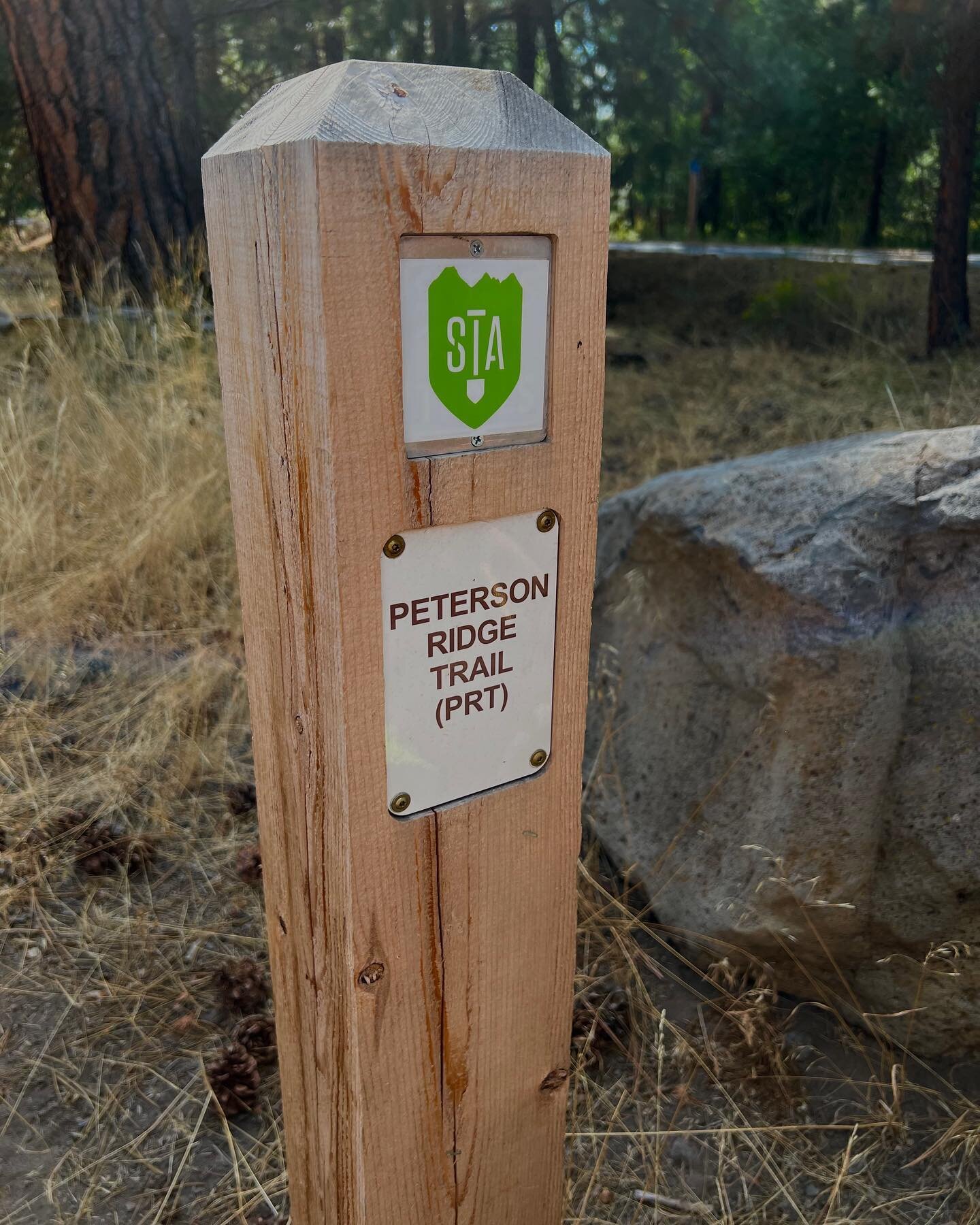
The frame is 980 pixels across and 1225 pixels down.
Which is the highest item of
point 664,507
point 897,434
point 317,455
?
point 317,455

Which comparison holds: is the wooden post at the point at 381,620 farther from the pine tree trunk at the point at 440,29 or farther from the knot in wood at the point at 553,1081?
the pine tree trunk at the point at 440,29

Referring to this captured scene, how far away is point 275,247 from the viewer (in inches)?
32.1

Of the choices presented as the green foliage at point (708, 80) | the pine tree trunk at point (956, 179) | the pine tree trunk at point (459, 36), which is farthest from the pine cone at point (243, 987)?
the pine tree trunk at point (459, 36)

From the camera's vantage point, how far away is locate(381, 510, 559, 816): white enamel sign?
0.89 m

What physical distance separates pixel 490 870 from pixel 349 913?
0.16 m

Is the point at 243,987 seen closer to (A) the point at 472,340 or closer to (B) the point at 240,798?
(B) the point at 240,798

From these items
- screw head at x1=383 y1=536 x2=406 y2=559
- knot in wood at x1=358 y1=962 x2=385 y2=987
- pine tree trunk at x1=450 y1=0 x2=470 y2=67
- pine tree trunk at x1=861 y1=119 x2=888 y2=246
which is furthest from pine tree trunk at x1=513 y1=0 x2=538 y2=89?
knot in wood at x1=358 y1=962 x2=385 y2=987

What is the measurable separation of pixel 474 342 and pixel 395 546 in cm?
18

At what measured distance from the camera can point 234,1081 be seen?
6.14ft

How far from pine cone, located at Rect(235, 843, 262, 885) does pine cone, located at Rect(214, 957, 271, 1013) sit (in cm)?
26

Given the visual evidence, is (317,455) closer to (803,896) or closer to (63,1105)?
(803,896)

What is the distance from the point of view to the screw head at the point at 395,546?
861mm

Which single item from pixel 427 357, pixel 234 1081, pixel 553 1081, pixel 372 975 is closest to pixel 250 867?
pixel 234 1081

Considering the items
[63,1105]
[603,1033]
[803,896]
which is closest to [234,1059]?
[63,1105]
